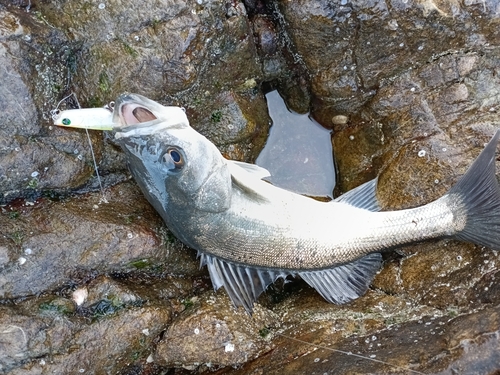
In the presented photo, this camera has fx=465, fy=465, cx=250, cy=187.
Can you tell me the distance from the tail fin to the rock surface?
0.27 meters

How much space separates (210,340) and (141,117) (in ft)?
6.43

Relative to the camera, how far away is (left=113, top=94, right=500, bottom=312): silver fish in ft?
11.9

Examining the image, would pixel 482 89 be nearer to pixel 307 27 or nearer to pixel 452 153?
pixel 452 153

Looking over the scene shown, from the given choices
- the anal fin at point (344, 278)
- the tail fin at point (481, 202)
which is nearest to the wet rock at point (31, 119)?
the anal fin at point (344, 278)

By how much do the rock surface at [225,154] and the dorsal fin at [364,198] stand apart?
163 millimetres

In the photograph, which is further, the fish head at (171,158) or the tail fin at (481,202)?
the tail fin at (481,202)

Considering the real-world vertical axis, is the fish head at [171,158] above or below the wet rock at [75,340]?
above

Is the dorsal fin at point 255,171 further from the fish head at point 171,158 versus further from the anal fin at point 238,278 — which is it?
the anal fin at point 238,278

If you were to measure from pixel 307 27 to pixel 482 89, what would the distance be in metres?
1.74

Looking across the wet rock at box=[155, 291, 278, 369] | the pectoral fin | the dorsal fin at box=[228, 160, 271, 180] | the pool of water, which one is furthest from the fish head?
the pool of water

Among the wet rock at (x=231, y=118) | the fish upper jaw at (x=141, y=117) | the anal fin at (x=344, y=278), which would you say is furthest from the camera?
the wet rock at (x=231, y=118)

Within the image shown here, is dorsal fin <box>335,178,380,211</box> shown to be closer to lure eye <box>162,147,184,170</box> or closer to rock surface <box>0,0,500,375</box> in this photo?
rock surface <box>0,0,500,375</box>

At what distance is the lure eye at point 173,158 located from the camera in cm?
356

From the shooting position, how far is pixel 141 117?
372 cm
